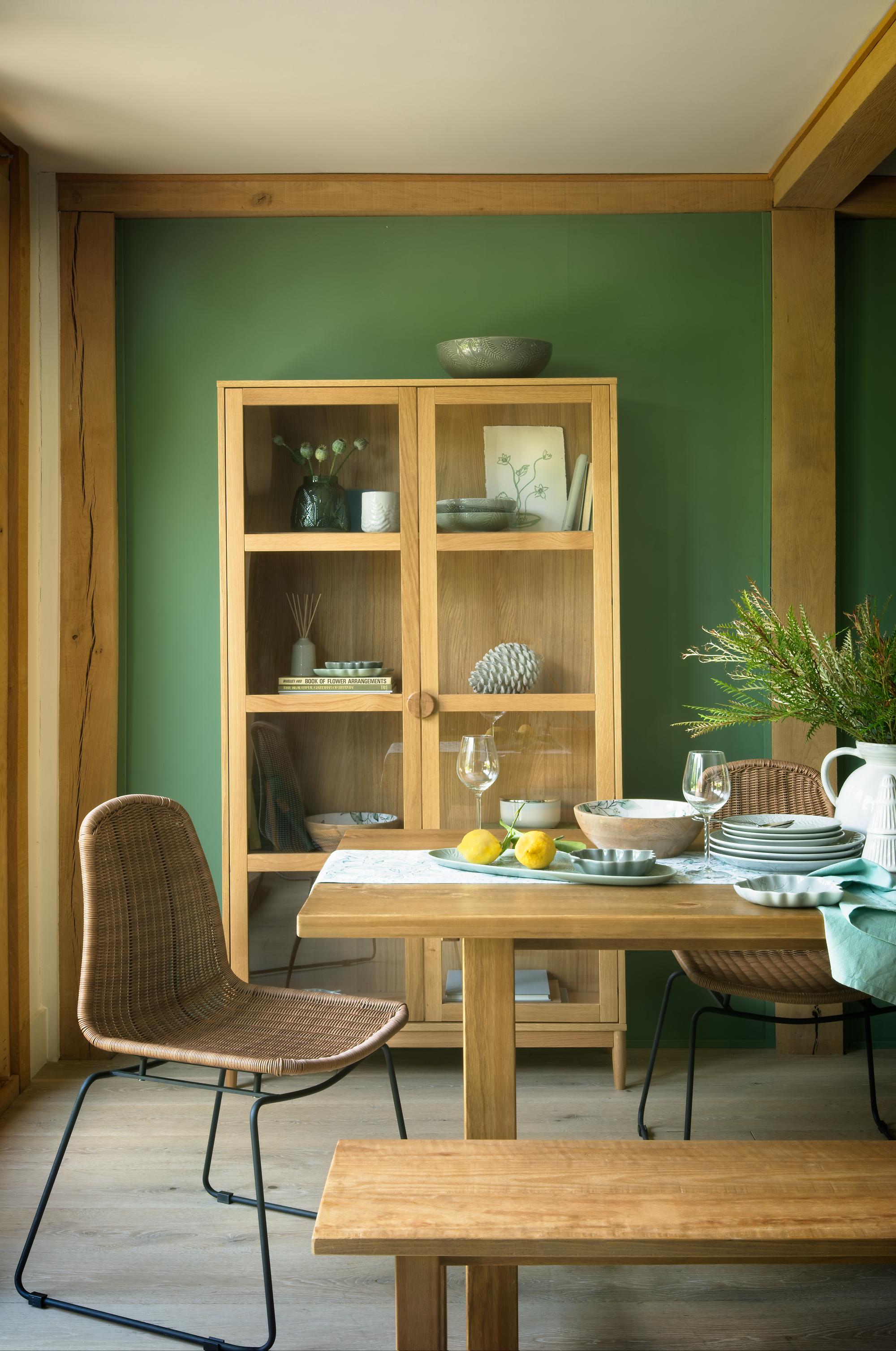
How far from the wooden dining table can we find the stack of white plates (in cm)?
12

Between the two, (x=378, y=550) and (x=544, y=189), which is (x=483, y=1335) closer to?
(x=378, y=550)

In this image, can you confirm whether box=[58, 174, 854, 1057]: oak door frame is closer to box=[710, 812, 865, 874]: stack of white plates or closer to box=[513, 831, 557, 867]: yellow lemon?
box=[710, 812, 865, 874]: stack of white plates

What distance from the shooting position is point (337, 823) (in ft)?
9.87

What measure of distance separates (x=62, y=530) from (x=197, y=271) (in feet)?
2.95

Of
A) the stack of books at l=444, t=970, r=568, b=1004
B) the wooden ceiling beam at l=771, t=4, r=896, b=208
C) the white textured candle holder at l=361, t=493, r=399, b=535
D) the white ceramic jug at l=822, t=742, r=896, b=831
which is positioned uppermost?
the wooden ceiling beam at l=771, t=4, r=896, b=208

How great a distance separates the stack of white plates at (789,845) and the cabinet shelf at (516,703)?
1.02 metres

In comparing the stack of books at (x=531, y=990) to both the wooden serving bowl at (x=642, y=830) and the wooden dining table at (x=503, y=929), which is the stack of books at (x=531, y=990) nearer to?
the wooden serving bowl at (x=642, y=830)

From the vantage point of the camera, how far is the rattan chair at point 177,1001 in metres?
1.91

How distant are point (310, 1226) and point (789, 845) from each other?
4.23ft

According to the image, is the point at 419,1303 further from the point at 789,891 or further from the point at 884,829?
the point at 884,829

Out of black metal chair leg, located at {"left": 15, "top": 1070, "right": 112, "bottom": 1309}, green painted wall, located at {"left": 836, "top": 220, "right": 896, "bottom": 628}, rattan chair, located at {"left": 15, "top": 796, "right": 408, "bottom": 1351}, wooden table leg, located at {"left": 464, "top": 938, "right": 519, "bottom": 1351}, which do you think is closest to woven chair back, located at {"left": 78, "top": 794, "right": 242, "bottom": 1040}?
rattan chair, located at {"left": 15, "top": 796, "right": 408, "bottom": 1351}

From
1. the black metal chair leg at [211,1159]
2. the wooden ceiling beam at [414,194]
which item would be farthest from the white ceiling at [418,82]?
the black metal chair leg at [211,1159]

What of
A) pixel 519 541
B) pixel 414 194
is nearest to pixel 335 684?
pixel 519 541

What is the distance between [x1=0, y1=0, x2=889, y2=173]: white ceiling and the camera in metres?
2.37
